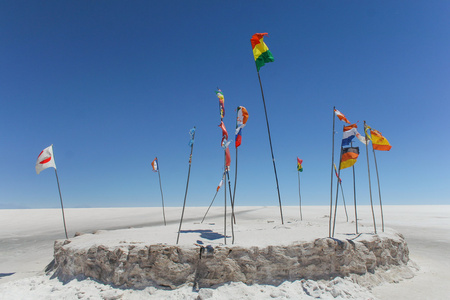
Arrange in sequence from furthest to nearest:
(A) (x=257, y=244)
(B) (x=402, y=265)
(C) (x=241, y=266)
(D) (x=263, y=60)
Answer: (D) (x=263, y=60), (B) (x=402, y=265), (A) (x=257, y=244), (C) (x=241, y=266)

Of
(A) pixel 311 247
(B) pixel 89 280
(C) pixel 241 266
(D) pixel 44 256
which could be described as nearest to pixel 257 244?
(C) pixel 241 266

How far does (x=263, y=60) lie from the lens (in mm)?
11625

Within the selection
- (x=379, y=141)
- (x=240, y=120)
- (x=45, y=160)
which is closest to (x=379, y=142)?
(x=379, y=141)

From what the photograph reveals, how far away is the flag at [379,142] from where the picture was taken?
12078 millimetres

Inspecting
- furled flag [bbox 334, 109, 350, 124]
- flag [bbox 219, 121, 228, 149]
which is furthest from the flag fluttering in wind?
flag [bbox 219, 121, 228, 149]

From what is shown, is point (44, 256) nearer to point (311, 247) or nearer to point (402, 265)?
point (311, 247)

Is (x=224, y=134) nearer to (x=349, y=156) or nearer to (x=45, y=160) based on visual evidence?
(x=349, y=156)

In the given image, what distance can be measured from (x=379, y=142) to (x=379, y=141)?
47 mm

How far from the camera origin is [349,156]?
10734 millimetres

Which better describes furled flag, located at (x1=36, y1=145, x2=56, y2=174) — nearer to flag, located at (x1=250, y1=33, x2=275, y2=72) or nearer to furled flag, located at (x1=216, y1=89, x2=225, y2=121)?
furled flag, located at (x1=216, y1=89, x2=225, y2=121)

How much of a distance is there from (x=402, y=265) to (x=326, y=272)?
14.2 ft

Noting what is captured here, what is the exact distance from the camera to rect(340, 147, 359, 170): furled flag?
10.6m

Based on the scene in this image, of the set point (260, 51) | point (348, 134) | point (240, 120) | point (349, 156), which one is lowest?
point (349, 156)

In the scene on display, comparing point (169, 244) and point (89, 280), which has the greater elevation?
point (169, 244)
